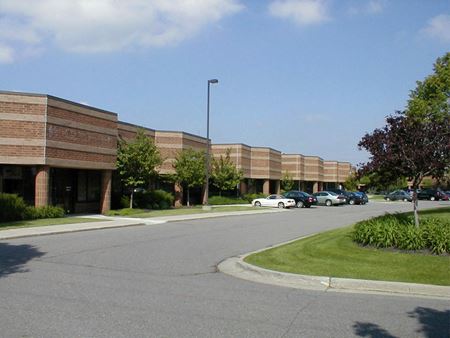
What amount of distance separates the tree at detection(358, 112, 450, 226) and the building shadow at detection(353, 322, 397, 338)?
23.3 ft

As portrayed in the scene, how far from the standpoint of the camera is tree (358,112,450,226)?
13.3 metres

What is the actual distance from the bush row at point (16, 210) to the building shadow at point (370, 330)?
1965 cm

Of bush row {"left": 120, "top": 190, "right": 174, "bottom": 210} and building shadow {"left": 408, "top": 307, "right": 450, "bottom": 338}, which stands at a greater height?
bush row {"left": 120, "top": 190, "right": 174, "bottom": 210}

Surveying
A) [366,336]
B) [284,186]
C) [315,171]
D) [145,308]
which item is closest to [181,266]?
[145,308]

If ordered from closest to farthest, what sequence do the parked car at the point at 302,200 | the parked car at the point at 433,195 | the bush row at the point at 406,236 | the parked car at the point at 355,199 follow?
1. the bush row at the point at 406,236
2. the parked car at the point at 302,200
3. the parked car at the point at 355,199
4. the parked car at the point at 433,195

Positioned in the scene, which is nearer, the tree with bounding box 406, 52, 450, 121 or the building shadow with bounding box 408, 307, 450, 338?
the building shadow with bounding box 408, 307, 450, 338

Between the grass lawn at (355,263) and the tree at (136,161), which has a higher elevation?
the tree at (136,161)

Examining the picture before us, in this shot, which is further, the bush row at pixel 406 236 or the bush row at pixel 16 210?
the bush row at pixel 16 210

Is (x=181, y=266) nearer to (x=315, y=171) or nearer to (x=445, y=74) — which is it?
(x=445, y=74)

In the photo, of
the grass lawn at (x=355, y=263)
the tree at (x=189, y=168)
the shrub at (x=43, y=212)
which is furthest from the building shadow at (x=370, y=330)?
the tree at (x=189, y=168)

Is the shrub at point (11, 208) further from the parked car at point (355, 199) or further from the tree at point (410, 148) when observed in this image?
the parked car at point (355, 199)

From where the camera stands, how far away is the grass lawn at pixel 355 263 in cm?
1019

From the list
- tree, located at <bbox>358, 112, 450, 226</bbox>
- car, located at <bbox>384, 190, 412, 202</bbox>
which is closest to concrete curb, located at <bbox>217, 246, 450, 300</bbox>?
tree, located at <bbox>358, 112, 450, 226</bbox>

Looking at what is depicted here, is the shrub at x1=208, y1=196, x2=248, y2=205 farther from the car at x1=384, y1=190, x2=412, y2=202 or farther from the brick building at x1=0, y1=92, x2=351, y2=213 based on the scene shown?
the car at x1=384, y1=190, x2=412, y2=202
